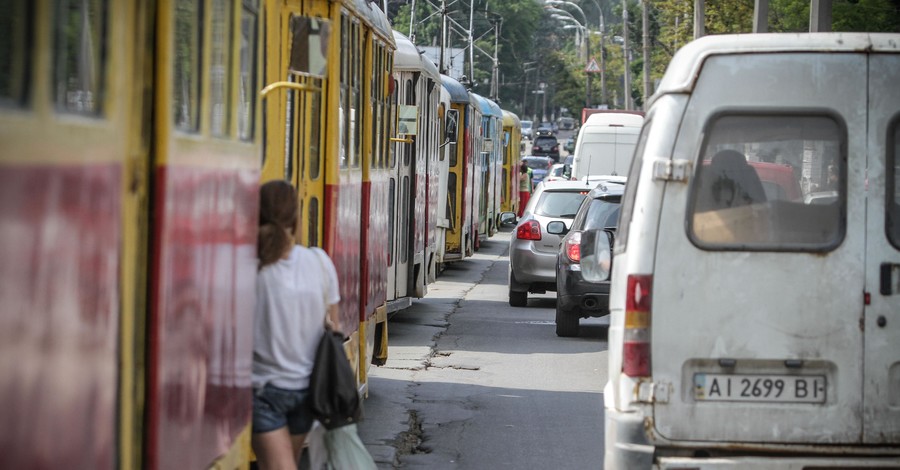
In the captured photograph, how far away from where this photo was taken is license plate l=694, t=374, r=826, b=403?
5.92 metres

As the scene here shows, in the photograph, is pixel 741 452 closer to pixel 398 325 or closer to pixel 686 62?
pixel 686 62

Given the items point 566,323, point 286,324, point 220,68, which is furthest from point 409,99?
point 220,68

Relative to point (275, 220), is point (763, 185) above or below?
above

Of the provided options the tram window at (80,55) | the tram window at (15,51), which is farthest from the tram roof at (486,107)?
the tram window at (15,51)

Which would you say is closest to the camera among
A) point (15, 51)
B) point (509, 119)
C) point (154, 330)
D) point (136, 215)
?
point (15, 51)

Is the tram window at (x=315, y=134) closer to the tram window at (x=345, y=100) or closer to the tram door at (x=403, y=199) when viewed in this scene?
the tram window at (x=345, y=100)

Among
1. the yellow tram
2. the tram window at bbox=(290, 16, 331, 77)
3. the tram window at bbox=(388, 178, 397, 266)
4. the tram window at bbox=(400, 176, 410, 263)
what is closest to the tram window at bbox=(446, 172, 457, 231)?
the tram window at bbox=(400, 176, 410, 263)

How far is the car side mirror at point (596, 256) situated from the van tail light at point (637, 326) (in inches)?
50.0

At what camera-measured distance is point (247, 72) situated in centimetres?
537

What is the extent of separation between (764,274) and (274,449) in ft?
6.82

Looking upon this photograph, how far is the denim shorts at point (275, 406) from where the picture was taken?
18.8 ft

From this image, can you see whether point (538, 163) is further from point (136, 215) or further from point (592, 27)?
point (592, 27)

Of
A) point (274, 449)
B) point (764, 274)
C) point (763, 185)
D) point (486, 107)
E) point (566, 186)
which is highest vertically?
point (486, 107)

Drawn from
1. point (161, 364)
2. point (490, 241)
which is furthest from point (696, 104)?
point (490, 241)
